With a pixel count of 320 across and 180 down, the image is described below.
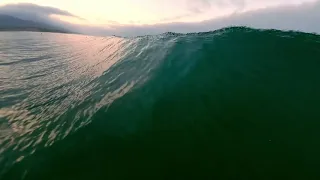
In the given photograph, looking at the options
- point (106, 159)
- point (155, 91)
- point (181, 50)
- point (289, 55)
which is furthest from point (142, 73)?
point (289, 55)

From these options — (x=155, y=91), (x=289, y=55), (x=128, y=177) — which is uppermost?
(x=289, y=55)

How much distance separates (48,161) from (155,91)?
277 centimetres

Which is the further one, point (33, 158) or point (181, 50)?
point (181, 50)

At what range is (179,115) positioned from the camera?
5641 mm

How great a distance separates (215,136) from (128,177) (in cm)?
169

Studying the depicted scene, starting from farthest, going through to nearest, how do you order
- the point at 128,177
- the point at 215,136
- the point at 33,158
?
the point at 215,136 < the point at 33,158 < the point at 128,177

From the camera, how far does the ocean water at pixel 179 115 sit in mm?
4379

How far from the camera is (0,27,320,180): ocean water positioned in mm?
4379

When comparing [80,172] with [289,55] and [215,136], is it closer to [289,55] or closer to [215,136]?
[215,136]

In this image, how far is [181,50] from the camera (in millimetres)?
8516

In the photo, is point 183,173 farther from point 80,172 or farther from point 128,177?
point 80,172

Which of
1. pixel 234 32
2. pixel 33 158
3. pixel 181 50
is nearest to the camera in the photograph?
pixel 33 158

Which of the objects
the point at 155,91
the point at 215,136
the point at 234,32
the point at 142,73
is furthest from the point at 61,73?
the point at 215,136

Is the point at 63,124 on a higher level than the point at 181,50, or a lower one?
lower
